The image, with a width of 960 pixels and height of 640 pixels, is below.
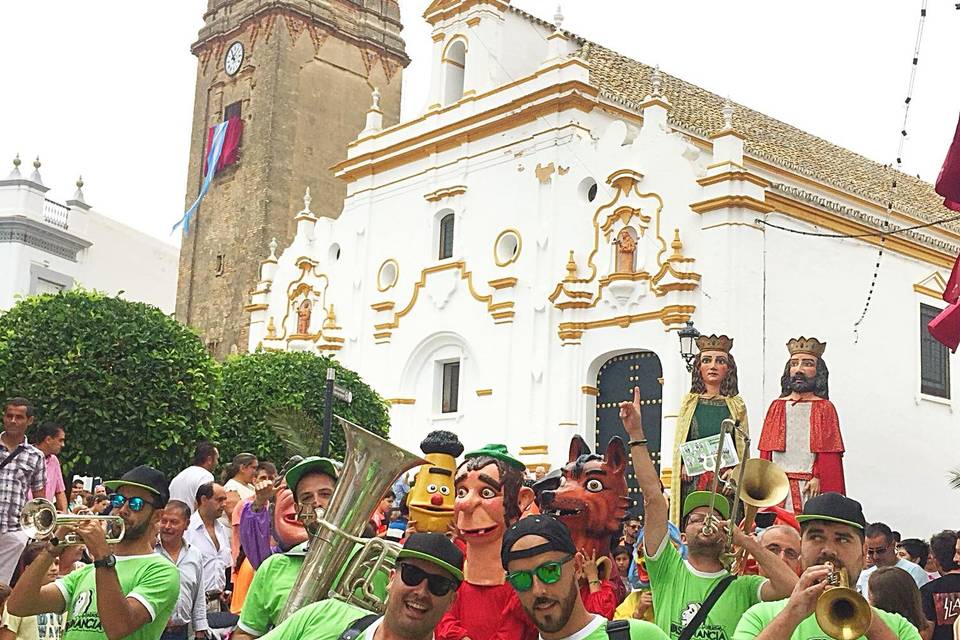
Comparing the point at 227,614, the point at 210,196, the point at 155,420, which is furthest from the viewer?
the point at 210,196

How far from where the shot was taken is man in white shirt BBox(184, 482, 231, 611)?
8.52 metres

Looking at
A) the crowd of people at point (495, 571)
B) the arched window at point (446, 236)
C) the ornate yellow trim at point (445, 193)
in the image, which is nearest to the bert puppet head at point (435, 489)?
the crowd of people at point (495, 571)

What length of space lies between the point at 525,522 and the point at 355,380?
Answer: 1850cm

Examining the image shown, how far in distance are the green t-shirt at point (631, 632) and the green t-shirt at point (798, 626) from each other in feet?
1.33

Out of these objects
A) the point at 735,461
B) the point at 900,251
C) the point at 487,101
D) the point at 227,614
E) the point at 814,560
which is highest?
the point at 487,101

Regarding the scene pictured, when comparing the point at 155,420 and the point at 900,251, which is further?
the point at 900,251

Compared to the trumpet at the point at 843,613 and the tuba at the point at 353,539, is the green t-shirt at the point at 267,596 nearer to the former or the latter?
the tuba at the point at 353,539

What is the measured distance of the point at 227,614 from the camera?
7.09 m

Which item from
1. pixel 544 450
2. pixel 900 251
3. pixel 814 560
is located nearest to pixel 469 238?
pixel 544 450

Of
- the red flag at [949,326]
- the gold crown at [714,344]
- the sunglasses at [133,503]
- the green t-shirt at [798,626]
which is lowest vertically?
the green t-shirt at [798,626]

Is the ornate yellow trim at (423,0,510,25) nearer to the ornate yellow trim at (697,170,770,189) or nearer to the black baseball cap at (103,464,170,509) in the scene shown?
the ornate yellow trim at (697,170,770,189)

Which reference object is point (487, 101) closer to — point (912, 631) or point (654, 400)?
point (654, 400)

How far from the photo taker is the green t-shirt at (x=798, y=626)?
4.37 m

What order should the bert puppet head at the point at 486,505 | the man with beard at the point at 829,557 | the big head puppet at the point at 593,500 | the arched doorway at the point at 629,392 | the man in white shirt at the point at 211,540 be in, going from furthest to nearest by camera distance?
the arched doorway at the point at 629,392 < the man in white shirt at the point at 211,540 < the big head puppet at the point at 593,500 < the bert puppet head at the point at 486,505 < the man with beard at the point at 829,557
